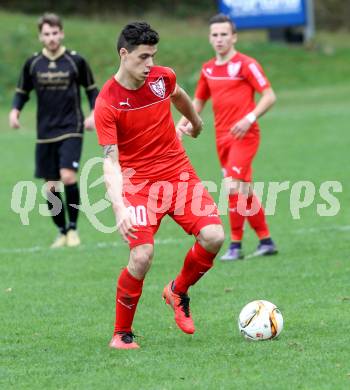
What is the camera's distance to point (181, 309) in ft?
22.4

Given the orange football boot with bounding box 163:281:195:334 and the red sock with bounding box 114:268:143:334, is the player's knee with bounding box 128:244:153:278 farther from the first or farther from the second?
the orange football boot with bounding box 163:281:195:334

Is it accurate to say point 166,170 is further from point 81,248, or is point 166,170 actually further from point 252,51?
point 252,51

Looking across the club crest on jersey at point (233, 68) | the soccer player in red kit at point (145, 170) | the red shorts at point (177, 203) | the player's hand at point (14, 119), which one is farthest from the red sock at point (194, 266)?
the player's hand at point (14, 119)

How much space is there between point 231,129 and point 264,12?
23.2 m

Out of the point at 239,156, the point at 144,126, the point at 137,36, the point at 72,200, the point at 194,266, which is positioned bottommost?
the point at 72,200

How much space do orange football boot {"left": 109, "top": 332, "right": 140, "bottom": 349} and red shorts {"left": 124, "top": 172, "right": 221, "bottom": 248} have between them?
675 millimetres

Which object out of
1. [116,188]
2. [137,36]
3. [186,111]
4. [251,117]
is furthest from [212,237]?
[251,117]

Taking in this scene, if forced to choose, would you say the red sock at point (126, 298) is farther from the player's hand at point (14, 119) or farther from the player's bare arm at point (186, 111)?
the player's hand at point (14, 119)

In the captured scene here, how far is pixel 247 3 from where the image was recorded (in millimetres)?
32375

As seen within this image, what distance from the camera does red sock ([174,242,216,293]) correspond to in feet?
22.1

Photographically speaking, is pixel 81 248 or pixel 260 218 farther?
pixel 81 248

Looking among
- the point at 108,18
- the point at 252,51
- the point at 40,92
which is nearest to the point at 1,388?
the point at 40,92

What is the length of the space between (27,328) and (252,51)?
2826 centimetres

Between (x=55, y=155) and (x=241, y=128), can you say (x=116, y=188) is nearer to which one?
(x=241, y=128)
